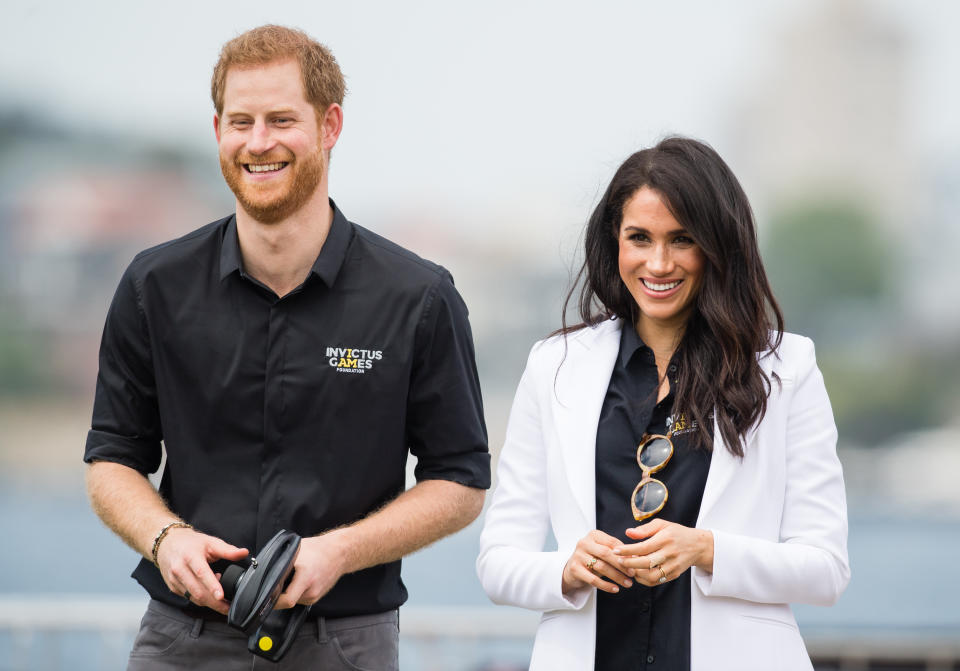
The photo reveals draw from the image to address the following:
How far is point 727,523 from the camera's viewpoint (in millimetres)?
1922

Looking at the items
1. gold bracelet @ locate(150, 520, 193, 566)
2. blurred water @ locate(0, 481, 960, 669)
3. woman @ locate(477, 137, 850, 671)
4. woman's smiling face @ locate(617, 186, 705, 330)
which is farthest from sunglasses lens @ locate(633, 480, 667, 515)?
blurred water @ locate(0, 481, 960, 669)

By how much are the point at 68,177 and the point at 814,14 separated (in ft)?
74.3

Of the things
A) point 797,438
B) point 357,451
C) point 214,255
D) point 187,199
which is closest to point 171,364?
point 214,255

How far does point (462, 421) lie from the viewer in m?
2.11

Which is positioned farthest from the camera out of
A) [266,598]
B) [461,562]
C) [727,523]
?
[461,562]

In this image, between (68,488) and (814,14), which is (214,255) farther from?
(814,14)

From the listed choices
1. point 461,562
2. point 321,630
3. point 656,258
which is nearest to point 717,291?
point 656,258

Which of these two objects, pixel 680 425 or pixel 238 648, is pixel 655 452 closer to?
pixel 680 425

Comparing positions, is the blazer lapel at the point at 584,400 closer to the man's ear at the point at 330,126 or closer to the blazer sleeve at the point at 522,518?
the blazer sleeve at the point at 522,518

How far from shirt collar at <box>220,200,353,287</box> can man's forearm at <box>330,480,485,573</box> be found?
39 centimetres

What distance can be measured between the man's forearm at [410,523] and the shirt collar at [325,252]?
0.39 m

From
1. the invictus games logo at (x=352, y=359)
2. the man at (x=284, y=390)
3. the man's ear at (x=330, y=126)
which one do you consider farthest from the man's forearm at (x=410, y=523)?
the man's ear at (x=330, y=126)

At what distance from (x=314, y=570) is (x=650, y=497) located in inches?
20.8

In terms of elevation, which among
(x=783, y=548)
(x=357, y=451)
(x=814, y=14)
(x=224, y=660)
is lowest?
(x=224, y=660)
